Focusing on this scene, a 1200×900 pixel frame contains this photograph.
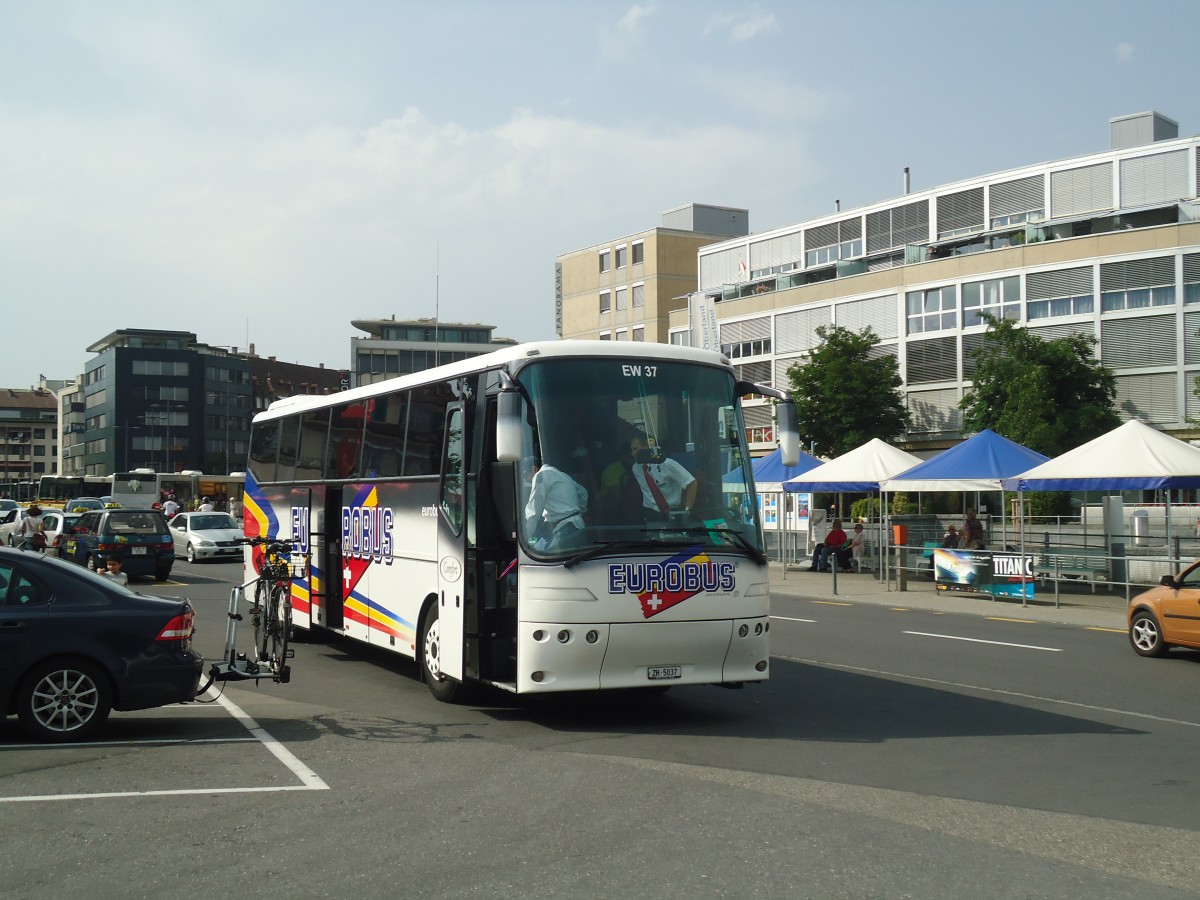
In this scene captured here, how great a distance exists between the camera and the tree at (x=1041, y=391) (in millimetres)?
52250

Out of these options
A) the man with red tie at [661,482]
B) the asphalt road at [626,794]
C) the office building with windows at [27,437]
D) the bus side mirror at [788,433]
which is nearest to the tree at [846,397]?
the asphalt road at [626,794]

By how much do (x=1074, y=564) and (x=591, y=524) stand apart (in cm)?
1753

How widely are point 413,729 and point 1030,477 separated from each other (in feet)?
60.3

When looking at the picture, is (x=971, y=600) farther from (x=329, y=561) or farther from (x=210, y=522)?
(x=210, y=522)

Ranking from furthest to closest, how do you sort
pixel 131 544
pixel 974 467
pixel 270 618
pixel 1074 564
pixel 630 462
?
1. pixel 131 544
2. pixel 974 467
3. pixel 1074 564
4. pixel 270 618
5. pixel 630 462

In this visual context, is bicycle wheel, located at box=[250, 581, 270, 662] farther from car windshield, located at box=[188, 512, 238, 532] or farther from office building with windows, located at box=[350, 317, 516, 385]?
office building with windows, located at box=[350, 317, 516, 385]

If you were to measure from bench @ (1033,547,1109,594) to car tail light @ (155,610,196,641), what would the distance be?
18.7 m

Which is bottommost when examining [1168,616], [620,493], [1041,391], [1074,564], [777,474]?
[1168,616]

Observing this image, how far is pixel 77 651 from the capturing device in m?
9.09

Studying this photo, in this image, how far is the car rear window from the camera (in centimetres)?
3014

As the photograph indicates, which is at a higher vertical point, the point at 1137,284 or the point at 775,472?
the point at 1137,284

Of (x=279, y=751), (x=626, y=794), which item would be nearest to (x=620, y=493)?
(x=626, y=794)

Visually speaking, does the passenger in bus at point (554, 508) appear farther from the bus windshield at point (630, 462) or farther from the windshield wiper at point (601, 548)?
the windshield wiper at point (601, 548)

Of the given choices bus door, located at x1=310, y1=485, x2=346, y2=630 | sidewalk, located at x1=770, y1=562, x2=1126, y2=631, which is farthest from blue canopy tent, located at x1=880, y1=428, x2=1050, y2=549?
bus door, located at x1=310, y1=485, x2=346, y2=630
